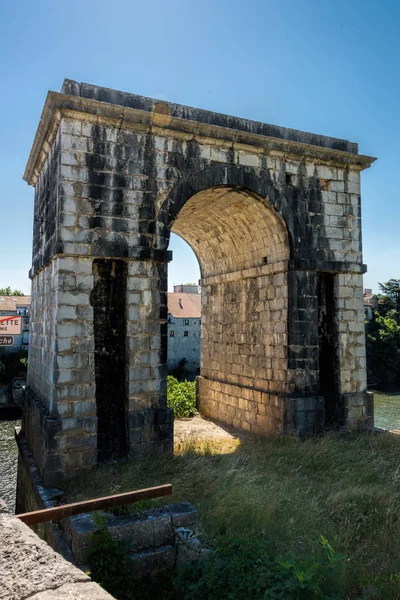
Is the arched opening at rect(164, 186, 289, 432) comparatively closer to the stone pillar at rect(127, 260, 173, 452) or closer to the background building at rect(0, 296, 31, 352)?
the stone pillar at rect(127, 260, 173, 452)

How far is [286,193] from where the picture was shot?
29.6 ft

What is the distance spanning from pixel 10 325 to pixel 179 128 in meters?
4.97

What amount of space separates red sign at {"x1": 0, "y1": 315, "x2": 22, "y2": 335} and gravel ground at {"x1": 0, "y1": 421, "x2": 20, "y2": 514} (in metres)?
5.42

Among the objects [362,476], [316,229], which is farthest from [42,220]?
[362,476]

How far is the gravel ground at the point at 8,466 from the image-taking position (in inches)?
586

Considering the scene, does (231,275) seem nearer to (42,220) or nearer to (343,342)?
(343,342)

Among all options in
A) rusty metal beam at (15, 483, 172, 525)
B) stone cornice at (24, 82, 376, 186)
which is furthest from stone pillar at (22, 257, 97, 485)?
rusty metal beam at (15, 483, 172, 525)

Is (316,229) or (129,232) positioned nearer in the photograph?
(129,232)

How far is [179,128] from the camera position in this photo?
8000 millimetres

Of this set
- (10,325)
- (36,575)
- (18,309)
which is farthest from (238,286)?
(18,309)

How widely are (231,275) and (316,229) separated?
258cm

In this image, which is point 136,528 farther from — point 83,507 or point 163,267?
point 163,267

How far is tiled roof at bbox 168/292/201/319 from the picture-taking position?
38031mm

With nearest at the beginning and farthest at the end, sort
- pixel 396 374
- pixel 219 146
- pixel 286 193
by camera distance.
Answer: pixel 219 146 < pixel 286 193 < pixel 396 374
